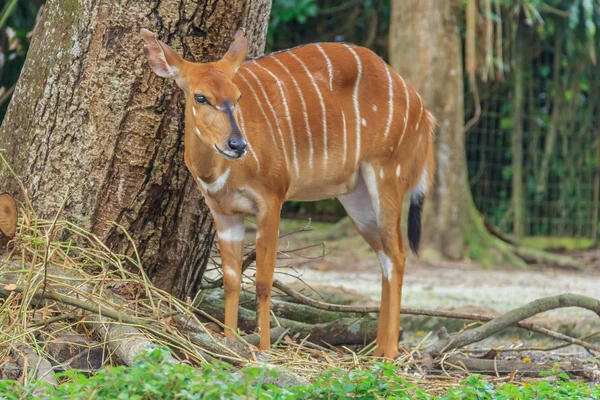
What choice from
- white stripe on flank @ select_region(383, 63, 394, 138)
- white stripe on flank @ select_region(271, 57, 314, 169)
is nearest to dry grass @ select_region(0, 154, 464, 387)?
white stripe on flank @ select_region(271, 57, 314, 169)

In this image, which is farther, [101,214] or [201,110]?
[101,214]

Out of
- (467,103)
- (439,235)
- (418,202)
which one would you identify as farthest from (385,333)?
(467,103)

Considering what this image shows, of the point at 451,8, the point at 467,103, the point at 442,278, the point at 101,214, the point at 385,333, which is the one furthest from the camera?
the point at 467,103

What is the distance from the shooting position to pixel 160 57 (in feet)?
11.6

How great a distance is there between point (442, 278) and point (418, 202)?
390 cm

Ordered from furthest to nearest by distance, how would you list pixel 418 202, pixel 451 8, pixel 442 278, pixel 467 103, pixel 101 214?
pixel 467 103, pixel 451 8, pixel 442 278, pixel 418 202, pixel 101 214

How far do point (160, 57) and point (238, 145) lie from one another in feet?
1.61

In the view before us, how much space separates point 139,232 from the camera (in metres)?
4.04

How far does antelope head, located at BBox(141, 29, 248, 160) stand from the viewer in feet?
11.1

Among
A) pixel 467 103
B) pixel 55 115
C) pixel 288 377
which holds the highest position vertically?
pixel 467 103

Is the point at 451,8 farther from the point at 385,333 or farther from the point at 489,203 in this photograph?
the point at 385,333

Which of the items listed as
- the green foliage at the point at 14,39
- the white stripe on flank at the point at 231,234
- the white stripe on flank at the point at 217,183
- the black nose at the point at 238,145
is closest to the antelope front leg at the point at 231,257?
the white stripe on flank at the point at 231,234

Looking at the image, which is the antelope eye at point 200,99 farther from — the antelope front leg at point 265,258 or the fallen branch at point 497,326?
the fallen branch at point 497,326

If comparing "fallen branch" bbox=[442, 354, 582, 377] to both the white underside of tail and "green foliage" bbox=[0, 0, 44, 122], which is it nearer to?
the white underside of tail
